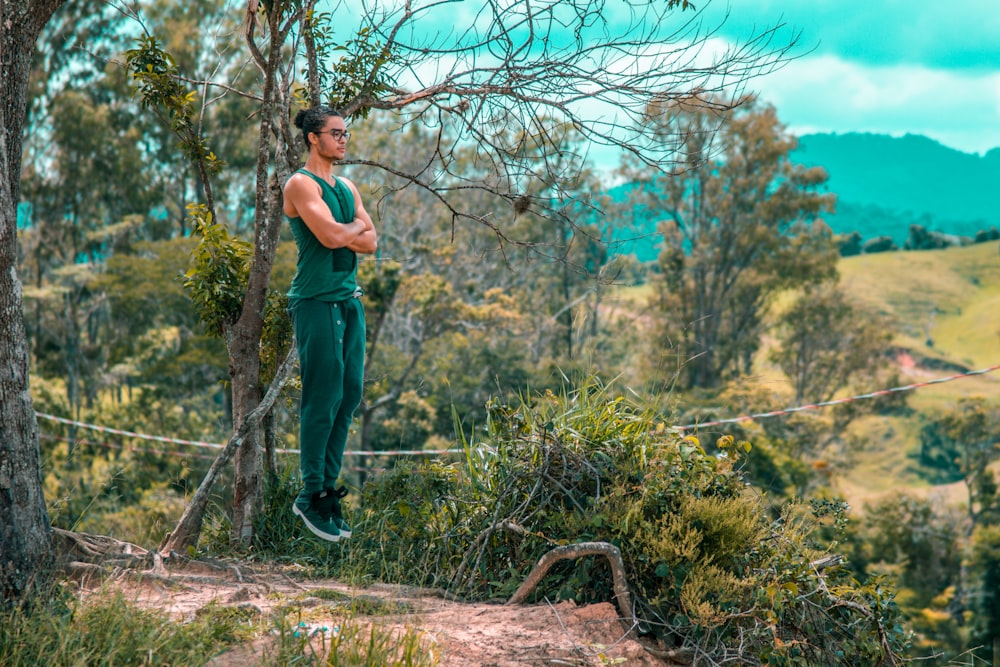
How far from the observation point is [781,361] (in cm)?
3309

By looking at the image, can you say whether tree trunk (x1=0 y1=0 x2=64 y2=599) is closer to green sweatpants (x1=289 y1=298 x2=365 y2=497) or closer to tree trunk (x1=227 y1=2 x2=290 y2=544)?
green sweatpants (x1=289 y1=298 x2=365 y2=497)

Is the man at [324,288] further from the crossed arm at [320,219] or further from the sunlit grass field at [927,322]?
the sunlit grass field at [927,322]

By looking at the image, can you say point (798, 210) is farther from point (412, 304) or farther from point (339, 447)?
point (339, 447)

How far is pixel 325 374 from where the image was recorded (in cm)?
430

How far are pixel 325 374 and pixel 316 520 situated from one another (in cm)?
71

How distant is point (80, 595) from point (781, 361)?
30.9 meters

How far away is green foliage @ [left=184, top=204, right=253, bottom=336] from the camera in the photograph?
18.4 feet

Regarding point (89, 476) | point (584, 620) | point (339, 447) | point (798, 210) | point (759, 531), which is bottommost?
point (89, 476)

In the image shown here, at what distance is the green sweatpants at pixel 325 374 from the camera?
4.29m

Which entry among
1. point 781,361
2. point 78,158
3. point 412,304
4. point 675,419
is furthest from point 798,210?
point 675,419

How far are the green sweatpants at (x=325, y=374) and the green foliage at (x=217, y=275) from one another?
1399mm

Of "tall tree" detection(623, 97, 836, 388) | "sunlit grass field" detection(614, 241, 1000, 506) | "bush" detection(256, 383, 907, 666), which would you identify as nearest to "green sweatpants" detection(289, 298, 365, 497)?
"bush" detection(256, 383, 907, 666)

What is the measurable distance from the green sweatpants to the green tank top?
45 mm

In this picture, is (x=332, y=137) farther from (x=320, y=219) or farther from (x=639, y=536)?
(x=639, y=536)
